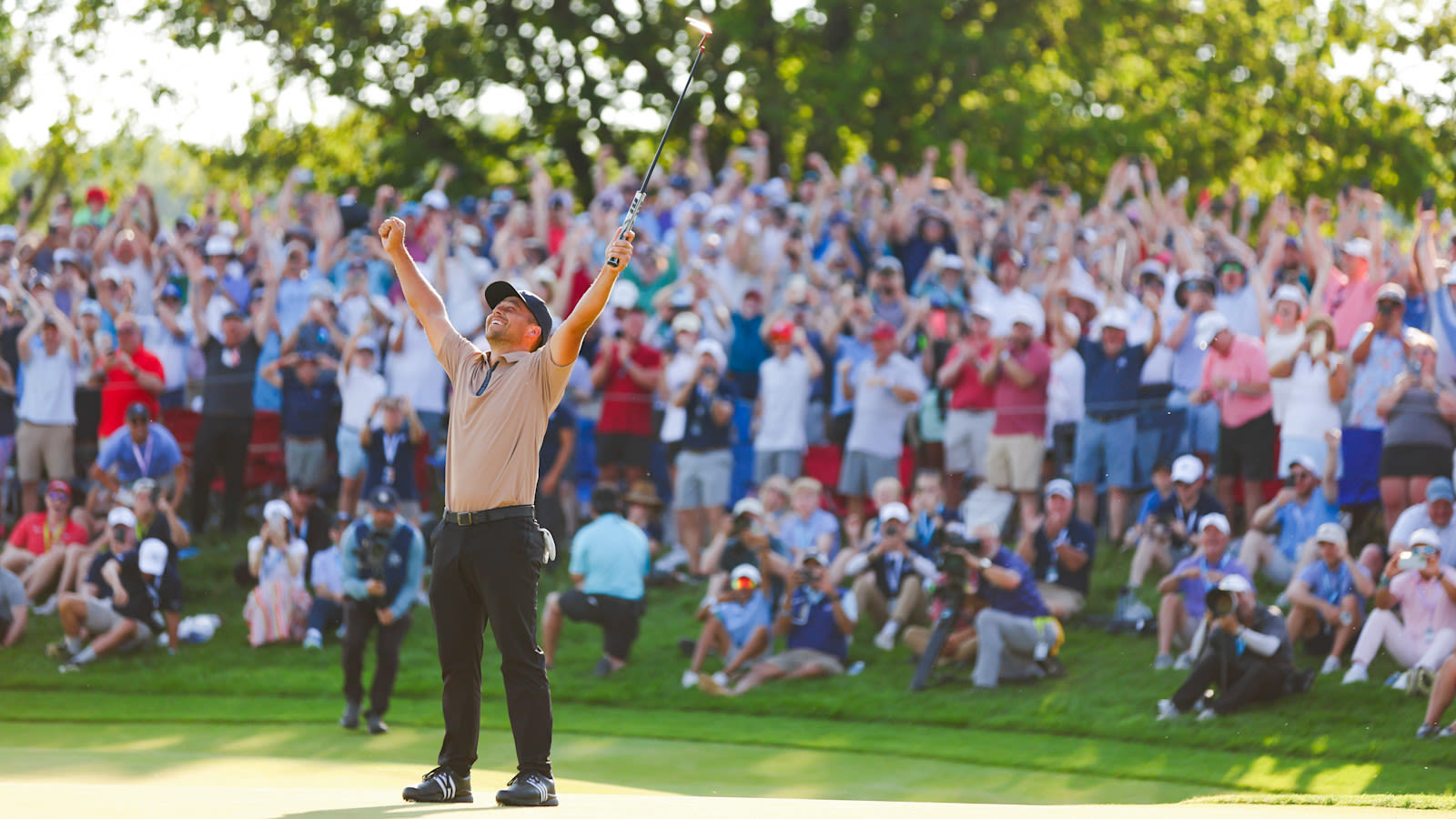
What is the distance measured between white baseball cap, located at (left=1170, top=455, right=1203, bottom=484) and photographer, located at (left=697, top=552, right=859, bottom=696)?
9.22 feet

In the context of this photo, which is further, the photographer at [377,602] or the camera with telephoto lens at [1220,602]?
the photographer at [377,602]

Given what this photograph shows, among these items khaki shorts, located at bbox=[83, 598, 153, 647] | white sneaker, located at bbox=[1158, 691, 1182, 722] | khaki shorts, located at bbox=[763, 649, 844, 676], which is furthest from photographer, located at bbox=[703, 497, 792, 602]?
khaki shorts, located at bbox=[83, 598, 153, 647]

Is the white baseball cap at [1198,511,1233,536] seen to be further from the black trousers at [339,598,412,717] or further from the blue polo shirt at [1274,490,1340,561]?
the black trousers at [339,598,412,717]

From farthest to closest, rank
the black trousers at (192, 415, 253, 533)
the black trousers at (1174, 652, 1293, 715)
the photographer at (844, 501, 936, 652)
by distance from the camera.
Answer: the black trousers at (192, 415, 253, 533) → the photographer at (844, 501, 936, 652) → the black trousers at (1174, 652, 1293, 715)

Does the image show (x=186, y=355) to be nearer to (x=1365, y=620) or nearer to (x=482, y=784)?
(x=482, y=784)

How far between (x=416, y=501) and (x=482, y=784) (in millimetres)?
5227

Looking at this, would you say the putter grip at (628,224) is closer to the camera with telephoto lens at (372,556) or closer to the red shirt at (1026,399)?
the camera with telephoto lens at (372,556)

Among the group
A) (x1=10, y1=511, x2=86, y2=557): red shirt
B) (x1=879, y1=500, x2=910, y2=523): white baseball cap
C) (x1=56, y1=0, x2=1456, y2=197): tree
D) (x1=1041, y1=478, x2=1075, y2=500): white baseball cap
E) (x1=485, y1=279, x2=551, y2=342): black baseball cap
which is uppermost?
(x1=56, y1=0, x2=1456, y2=197): tree

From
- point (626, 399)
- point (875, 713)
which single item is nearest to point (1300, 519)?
point (875, 713)

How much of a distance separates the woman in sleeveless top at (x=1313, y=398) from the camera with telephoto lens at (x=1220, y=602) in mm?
1772

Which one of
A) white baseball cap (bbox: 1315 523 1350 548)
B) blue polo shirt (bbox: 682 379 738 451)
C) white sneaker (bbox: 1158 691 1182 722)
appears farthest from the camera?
blue polo shirt (bbox: 682 379 738 451)

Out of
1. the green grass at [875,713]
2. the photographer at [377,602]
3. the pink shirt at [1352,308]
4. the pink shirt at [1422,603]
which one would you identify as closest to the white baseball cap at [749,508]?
the green grass at [875,713]

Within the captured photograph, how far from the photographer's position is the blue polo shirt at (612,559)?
13961 mm

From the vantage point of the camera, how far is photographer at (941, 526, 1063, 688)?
12.6m
